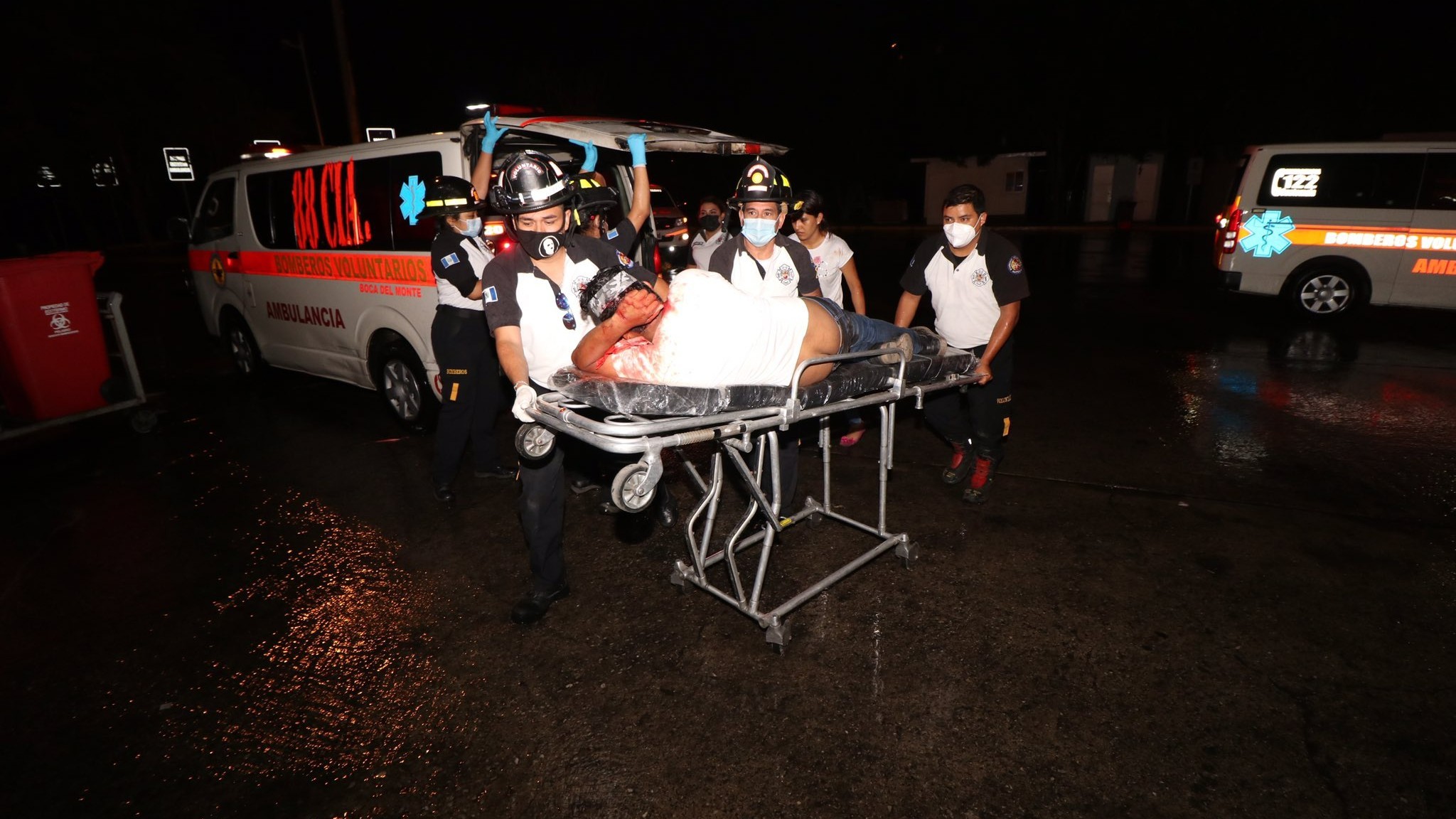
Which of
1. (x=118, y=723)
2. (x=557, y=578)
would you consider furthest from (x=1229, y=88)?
(x=118, y=723)

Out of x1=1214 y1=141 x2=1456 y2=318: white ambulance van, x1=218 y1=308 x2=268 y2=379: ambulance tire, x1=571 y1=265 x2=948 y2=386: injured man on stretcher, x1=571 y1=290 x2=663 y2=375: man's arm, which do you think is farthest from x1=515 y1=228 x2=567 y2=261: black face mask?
x1=1214 y1=141 x2=1456 y2=318: white ambulance van

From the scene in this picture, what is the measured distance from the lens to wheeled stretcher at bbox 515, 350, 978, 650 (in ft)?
8.09

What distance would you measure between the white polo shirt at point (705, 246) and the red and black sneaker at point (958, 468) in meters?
2.51

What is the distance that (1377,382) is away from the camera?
6.29 m

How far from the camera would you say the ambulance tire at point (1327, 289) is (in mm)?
8375

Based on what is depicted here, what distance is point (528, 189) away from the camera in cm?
275

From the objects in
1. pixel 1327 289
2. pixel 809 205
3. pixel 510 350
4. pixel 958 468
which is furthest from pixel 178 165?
pixel 1327 289

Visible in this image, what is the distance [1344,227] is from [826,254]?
23.7 ft

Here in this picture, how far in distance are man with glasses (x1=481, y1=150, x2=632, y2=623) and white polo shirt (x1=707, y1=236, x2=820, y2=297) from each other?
0.85m

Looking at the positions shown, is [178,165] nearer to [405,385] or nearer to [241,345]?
[241,345]

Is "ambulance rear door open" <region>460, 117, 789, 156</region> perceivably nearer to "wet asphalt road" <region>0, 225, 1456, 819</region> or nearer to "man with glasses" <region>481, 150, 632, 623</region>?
"man with glasses" <region>481, 150, 632, 623</region>

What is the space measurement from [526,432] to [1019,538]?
8.69ft

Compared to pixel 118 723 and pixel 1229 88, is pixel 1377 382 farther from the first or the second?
pixel 1229 88

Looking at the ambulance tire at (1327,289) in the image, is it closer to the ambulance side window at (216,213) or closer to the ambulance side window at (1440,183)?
the ambulance side window at (1440,183)
